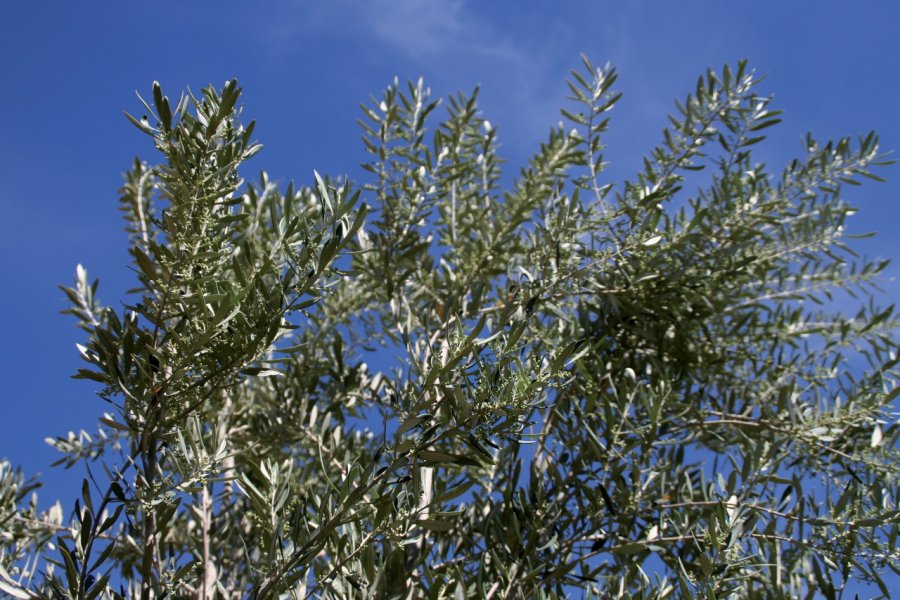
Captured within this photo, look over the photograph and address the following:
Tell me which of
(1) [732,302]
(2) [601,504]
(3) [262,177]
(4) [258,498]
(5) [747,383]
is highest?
(3) [262,177]

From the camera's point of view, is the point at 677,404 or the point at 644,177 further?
the point at 644,177

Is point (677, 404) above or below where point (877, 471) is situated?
above

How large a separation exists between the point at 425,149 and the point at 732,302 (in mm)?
1526

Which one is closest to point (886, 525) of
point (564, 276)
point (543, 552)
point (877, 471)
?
point (877, 471)

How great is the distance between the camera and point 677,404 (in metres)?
3.35

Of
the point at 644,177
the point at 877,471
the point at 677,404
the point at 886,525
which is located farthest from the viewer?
the point at 644,177

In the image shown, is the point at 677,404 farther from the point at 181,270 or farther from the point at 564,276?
the point at 181,270

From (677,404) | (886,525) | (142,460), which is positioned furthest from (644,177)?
(142,460)

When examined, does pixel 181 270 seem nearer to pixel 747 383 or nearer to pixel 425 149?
pixel 425 149

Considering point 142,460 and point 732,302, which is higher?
point 732,302

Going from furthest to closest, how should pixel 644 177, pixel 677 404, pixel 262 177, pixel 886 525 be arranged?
pixel 262 177 → pixel 644 177 → pixel 677 404 → pixel 886 525

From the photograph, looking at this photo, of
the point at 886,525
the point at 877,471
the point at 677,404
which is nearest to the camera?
the point at 886,525

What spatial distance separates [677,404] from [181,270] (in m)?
1.99

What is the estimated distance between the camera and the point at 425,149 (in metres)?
3.75
